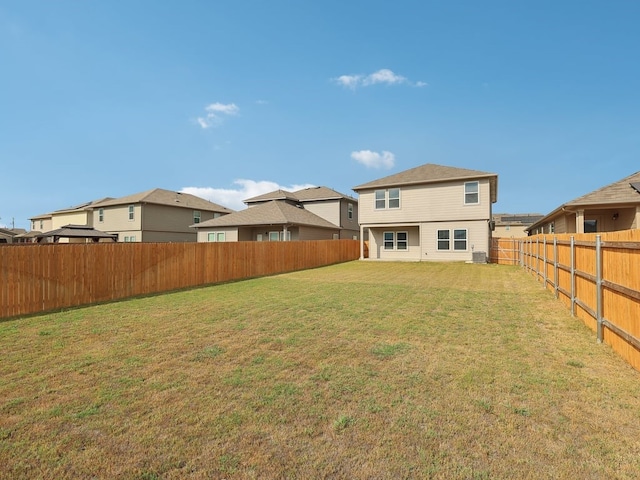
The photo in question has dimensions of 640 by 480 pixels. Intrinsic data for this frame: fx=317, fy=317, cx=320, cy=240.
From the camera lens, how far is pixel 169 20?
12.4 meters

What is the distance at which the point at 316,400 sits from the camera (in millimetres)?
3270

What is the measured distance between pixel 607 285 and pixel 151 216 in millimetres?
33506

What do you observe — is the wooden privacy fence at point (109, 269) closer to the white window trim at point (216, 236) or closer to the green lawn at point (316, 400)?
the green lawn at point (316, 400)

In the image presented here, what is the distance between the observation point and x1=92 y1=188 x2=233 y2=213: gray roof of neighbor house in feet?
102

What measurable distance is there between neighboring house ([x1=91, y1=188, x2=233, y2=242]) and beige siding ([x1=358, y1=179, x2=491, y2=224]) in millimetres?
19884

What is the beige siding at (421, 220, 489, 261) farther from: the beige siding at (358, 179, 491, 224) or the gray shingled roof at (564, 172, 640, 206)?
the gray shingled roof at (564, 172, 640, 206)

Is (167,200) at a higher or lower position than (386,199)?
higher

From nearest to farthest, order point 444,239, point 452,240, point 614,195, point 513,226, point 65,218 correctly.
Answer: point 614,195
point 452,240
point 444,239
point 65,218
point 513,226

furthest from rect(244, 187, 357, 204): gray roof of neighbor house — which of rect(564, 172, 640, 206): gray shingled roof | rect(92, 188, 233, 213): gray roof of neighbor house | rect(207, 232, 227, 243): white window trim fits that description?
rect(564, 172, 640, 206): gray shingled roof

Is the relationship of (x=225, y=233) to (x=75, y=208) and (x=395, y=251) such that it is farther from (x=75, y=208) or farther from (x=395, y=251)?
(x=75, y=208)

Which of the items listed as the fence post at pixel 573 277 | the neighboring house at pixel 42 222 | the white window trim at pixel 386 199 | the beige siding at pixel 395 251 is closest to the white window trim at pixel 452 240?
the beige siding at pixel 395 251

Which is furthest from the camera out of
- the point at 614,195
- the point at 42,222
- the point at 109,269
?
the point at 42,222

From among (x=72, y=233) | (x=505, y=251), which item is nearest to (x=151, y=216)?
(x=72, y=233)

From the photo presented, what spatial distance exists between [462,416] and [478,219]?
2071 cm
